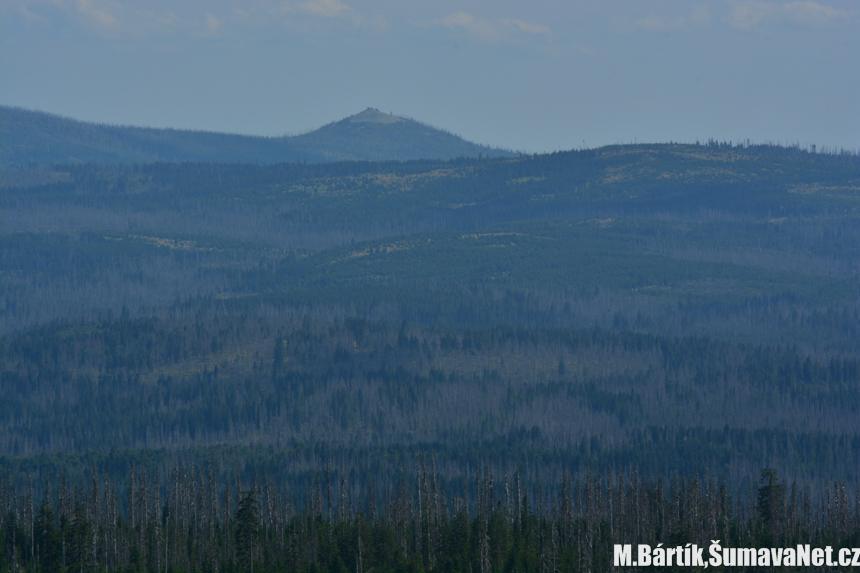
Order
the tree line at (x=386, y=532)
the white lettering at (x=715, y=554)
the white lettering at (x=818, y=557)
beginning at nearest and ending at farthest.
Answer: the white lettering at (x=715, y=554)
the tree line at (x=386, y=532)
the white lettering at (x=818, y=557)

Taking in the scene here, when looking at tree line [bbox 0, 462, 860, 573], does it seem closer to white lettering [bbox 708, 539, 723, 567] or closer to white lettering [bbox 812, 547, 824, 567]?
white lettering [bbox 708, 539, 723, 567]

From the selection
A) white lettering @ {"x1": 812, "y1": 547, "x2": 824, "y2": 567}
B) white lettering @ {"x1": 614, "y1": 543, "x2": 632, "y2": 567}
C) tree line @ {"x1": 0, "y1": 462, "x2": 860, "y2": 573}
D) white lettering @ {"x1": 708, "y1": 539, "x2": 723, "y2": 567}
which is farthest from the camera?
white lettering @ {"x1": 812, "y1": 547, "x2": 824, "y2": 567}

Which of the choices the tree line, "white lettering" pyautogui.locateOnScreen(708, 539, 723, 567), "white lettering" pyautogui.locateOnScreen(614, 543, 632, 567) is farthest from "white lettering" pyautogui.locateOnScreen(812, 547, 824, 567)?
"white lettering" pyautogui.locateOnScreen(614, 543, 632, 567)

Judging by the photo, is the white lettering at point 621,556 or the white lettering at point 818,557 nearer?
the white lettering at point 621,556

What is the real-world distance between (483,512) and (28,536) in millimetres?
42370

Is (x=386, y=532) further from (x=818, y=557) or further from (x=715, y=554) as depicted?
(x=818, y=557)

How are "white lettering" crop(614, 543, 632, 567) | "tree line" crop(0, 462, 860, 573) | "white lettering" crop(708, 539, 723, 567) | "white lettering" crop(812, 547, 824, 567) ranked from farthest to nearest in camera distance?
"white lettering" crop(812, 547, 824, 567), "tree line" crop(0, 462, 860, 573), "white lettering" crop(614, 543, 632, 567), "white lettering" crop(708, 539, 723, 567)

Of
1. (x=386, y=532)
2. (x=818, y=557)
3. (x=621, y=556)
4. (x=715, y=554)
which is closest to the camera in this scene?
(x=715, y=554)

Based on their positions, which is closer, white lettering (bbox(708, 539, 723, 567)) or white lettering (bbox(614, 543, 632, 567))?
white lettering (bbox(708, 539, 723, 567))

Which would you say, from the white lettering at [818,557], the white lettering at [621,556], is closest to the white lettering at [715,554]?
the white lettering at [621,556]

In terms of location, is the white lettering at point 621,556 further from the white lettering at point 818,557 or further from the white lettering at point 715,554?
the white lettering at point 818,557

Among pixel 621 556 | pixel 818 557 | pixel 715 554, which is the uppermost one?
pixel 715 554

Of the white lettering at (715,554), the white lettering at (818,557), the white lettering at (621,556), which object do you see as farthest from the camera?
the white lettering at (818,557)

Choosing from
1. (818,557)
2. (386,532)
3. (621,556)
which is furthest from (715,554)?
(386,532)
